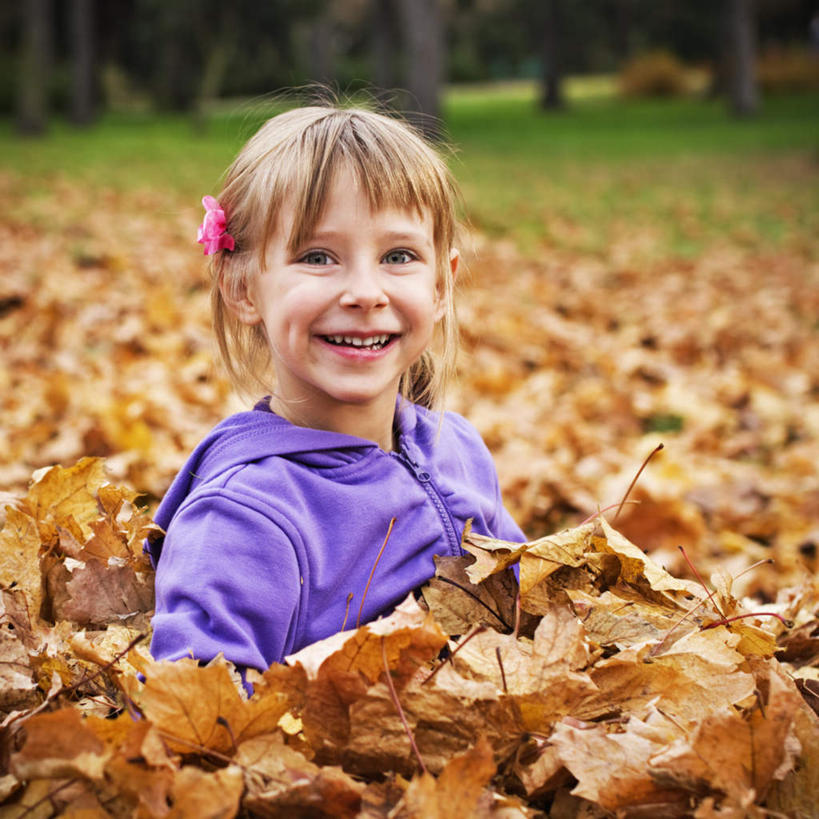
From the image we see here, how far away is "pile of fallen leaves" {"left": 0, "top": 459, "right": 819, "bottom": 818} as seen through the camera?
120 cm

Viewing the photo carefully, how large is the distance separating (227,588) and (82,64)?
27854 millimetres

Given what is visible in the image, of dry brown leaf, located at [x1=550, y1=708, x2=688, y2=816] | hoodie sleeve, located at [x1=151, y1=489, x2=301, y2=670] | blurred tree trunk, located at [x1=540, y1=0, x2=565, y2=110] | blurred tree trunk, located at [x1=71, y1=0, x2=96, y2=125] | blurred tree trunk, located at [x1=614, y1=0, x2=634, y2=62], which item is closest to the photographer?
dry brown leaf, located at [x1=550, y1=708, x2=688, y2=816]

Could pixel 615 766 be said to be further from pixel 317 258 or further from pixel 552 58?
pixel 552 58

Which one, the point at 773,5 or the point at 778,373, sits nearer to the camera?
the point at 778,373

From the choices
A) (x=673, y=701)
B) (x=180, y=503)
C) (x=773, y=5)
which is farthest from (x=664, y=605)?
(x=773, y=5)

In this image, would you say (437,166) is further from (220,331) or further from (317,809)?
(317,809)

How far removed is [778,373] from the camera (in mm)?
5035

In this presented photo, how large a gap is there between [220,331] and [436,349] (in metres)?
0.49

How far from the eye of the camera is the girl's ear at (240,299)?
190 cm

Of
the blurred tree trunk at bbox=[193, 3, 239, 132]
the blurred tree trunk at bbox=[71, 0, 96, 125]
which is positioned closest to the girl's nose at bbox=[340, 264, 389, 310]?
the blurred tree trunk at bbox=[71, 0, 96, 125]

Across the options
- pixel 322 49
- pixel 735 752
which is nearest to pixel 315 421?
pixel 735 752

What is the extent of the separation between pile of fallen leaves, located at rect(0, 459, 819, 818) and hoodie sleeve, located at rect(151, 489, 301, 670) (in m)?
0.07

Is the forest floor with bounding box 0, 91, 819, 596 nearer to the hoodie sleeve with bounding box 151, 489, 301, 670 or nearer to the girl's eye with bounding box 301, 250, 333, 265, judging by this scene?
the girl's eye with bounding box 301, 250, 333, 265

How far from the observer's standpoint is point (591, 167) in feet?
61.4
